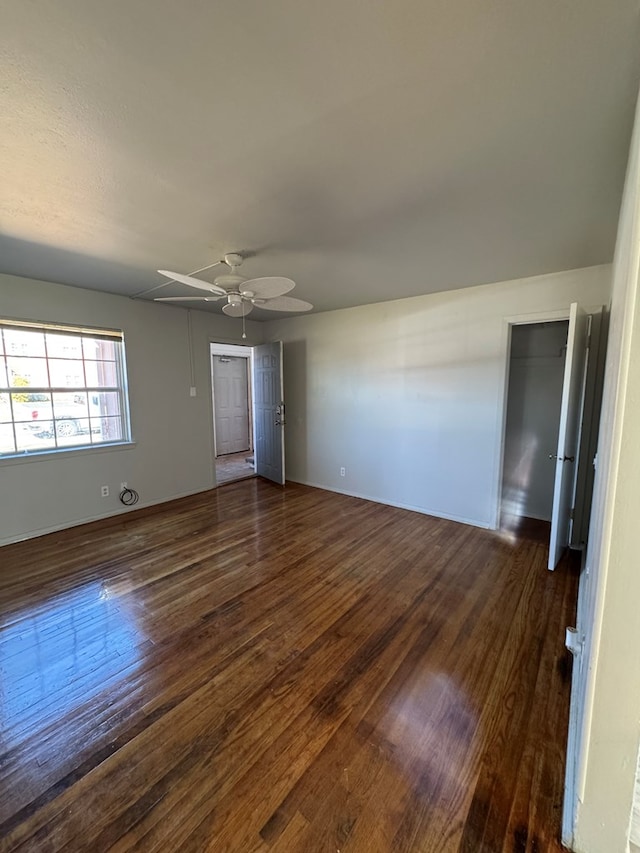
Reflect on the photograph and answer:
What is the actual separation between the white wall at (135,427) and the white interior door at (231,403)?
2.25m

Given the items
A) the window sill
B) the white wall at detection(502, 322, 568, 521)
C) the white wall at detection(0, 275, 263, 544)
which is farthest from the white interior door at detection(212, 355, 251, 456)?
the white wall at detection(502, 322, 568, 521)

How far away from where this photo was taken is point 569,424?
2701 millimetres

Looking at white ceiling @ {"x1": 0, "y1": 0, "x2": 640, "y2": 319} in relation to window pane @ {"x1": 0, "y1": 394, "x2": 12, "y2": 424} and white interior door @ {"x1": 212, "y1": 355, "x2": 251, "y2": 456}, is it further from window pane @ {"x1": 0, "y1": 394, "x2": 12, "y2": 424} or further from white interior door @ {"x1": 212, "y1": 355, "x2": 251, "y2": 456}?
white interior door @ {"x1": 212, "y1": 355, "x2": 251, "y2": 456}

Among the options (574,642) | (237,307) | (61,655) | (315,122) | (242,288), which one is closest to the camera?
(315,122)

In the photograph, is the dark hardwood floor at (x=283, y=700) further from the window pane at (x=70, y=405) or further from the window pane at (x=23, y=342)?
the window pane at (x=23, y=342)

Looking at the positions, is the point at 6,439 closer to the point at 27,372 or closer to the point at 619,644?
the point at 27,372

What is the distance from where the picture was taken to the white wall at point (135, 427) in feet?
11.2

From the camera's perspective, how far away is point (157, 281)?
347cm

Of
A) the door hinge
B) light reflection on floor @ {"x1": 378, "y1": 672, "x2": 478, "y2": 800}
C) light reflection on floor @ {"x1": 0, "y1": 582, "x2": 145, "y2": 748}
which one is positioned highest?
the door hinge

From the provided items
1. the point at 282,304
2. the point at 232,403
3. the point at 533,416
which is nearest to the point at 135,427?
the point at 282,304

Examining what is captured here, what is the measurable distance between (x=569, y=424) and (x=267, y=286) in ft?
8.22

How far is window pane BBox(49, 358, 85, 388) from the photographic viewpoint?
3635mm

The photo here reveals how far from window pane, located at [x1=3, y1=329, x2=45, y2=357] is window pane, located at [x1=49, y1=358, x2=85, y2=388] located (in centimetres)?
15

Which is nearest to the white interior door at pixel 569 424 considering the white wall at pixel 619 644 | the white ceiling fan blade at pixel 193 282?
the white wall at pixel 619 644
